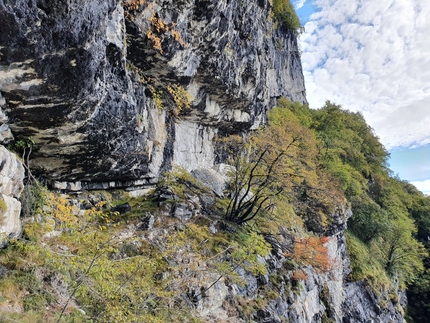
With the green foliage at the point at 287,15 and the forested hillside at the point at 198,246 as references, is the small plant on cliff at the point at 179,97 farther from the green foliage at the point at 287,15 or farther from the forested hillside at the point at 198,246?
the green foliage at the point at 287,15

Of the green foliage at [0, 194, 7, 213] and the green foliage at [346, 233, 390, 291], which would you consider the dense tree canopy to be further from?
the green foliage at [0, 194, 7, 213]

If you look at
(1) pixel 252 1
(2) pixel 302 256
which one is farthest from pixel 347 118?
(2) pixel 302 256

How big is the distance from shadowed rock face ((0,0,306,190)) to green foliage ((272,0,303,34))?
1328cm

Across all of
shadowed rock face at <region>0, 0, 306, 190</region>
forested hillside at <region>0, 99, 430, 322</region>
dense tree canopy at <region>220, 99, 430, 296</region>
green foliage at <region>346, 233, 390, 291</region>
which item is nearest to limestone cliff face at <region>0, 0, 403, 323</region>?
shadowed rock face at <region>0, 0, 306, 190</region>

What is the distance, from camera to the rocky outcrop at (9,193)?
5.43 m

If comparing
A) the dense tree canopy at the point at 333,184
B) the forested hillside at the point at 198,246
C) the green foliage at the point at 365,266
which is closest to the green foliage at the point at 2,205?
the forested hillside at the point at 198,246

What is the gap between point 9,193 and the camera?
5.77 m

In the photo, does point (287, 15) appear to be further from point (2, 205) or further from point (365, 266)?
point (2, 205)

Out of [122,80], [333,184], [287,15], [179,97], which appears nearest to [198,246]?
[122,80]

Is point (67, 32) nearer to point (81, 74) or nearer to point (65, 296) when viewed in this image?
point (81, 74)

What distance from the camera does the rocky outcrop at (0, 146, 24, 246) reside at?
543cm

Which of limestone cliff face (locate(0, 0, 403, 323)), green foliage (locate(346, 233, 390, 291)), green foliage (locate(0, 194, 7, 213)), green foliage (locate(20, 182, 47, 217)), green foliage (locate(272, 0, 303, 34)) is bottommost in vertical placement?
green foliage (locate(346, 233, 390, 291))

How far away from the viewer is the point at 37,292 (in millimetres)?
5230

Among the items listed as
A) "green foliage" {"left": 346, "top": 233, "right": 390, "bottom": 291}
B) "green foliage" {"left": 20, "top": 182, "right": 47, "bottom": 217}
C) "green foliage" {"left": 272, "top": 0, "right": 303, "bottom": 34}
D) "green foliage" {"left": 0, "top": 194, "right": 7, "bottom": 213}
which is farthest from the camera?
"green foliage" {"left": 272, "top": 0, "right": 303, "bottom": 34}
